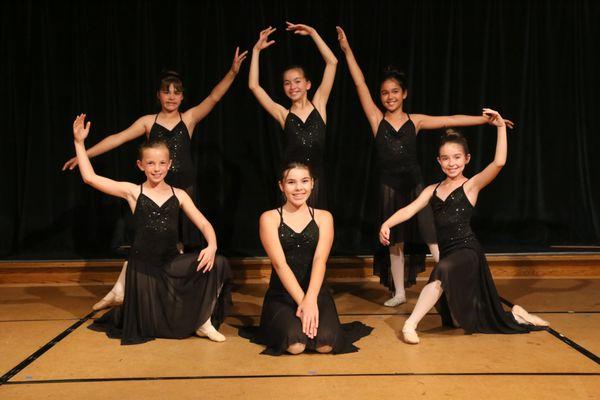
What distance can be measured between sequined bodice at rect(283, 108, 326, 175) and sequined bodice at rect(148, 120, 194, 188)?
61 centimetres

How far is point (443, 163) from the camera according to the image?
3.71m

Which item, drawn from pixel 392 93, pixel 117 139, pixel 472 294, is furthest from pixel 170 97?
pixel 472 294

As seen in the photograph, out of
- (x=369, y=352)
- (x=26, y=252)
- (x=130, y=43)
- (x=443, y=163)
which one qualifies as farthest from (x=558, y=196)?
(x=26, y=252)

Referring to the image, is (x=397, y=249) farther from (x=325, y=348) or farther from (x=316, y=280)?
(x=325, y=348)

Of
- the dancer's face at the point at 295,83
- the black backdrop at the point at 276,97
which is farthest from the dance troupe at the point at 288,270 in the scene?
the black backdrop at the point at 276,97

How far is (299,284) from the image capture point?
3.56 m

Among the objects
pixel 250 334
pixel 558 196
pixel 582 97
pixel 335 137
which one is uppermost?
pixel 582 97

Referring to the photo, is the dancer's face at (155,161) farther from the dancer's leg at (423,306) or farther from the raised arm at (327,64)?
the dancer's leg at (423,306)

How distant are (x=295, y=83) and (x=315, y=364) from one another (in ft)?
5.61

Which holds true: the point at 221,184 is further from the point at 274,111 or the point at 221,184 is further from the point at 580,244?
the point at 580,244


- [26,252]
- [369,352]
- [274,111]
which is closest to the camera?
[369,352]

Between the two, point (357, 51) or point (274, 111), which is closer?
point (274, 111)

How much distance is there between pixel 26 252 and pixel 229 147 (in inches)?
68.6

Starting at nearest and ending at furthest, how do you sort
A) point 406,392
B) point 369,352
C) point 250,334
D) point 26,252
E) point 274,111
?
point 406,392 → point 369,352 → point 250,334 → point 274,111 → point 26,252
